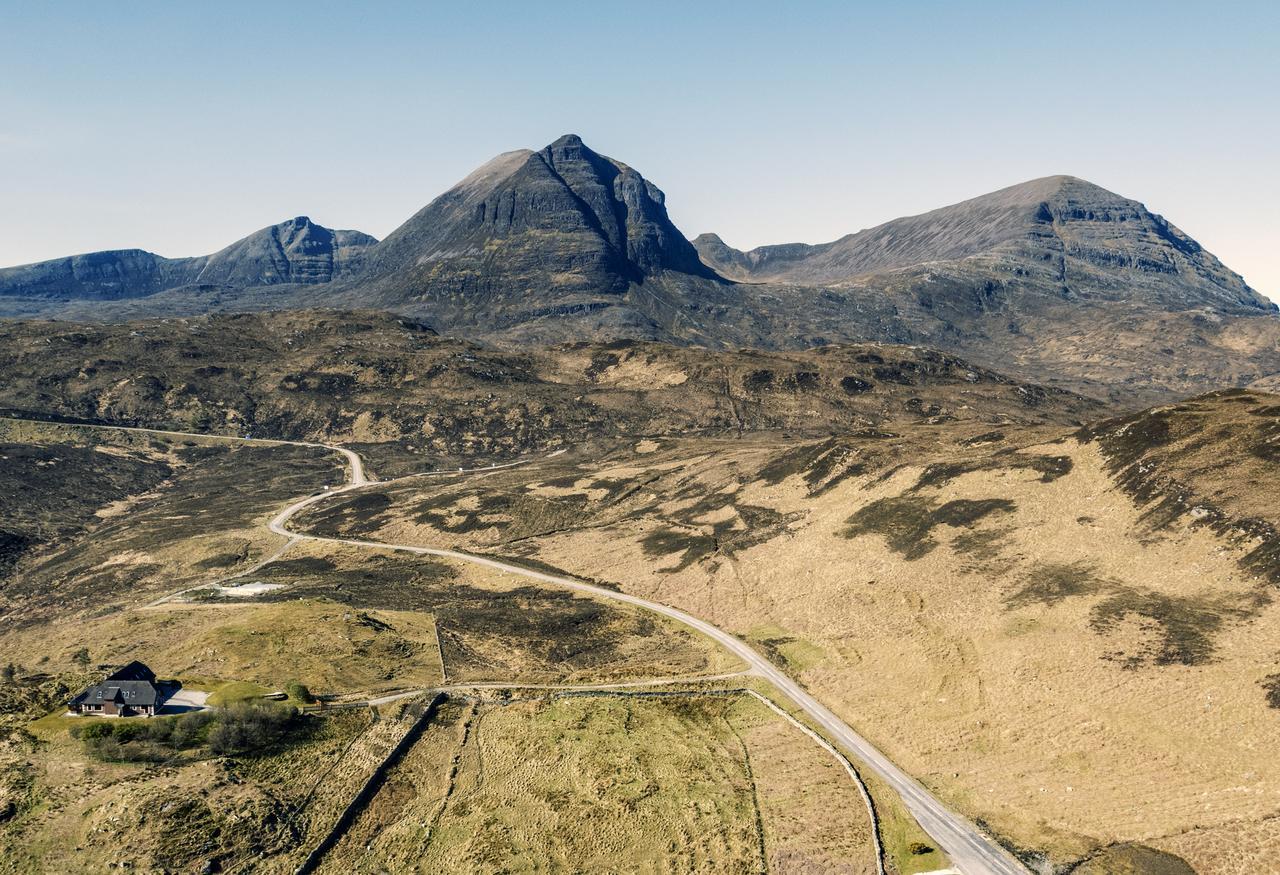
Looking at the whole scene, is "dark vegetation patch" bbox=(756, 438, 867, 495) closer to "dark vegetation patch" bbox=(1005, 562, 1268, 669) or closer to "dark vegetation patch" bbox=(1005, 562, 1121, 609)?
"dark vegetation patch" bbox=(1005, 562, 1121, 609)

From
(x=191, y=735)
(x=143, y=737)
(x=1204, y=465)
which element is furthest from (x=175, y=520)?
(x=1204, y=465)

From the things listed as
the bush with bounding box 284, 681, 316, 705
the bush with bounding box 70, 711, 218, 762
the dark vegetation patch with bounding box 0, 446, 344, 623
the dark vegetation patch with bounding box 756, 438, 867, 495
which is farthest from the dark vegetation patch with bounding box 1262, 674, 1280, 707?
the dark vegetation patch with bounding box 0, 446, 344, 623

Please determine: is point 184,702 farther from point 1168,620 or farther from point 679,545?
point 1168,620

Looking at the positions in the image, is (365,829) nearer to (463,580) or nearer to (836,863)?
(836,863)

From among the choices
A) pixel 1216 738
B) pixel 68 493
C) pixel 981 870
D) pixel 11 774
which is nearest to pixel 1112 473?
pixel 1216 738

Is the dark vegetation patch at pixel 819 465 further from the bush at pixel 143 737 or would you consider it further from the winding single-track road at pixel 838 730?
the bush at pixel 143 737

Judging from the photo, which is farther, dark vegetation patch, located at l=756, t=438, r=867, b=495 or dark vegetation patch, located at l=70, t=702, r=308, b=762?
dark vegetation patch, located at l=756, t=438, r=867, b=495
